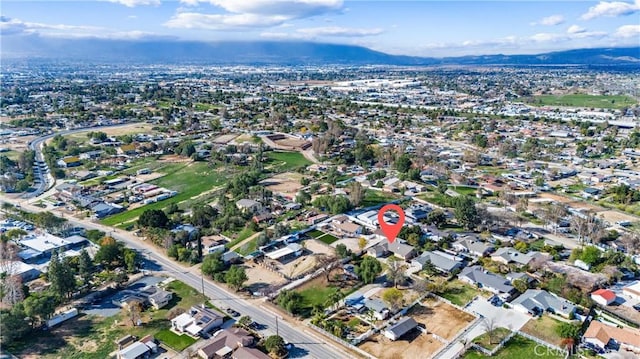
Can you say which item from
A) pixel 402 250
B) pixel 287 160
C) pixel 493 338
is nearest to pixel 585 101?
pixel 287 160

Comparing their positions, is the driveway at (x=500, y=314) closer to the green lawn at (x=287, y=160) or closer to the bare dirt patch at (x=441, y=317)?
the bare dirt patch at (x=441, y=317)

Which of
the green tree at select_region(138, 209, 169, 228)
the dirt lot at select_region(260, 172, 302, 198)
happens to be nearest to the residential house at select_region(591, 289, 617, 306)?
the dirt lot at select_region(260, 172, 302, 198)

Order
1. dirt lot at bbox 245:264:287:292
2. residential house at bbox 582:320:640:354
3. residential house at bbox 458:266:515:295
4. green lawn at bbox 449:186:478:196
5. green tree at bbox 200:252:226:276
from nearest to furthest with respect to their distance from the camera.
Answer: residential house at bbox 582:320:640:354 → residential house at bbox 458:266:515:295 → dirt lot at bbox 245:264:287:292 → green tree at bbox 200:252:226:276 → green lawn at bbox 449:186:478:196

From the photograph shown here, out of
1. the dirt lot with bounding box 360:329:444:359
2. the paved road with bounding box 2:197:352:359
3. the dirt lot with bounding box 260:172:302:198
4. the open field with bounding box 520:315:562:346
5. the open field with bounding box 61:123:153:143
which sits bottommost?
the paved road with bounding box 2:197:352:359

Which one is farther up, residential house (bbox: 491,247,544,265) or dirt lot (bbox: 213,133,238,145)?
dirt lot (bbox: 213,133,238,145)

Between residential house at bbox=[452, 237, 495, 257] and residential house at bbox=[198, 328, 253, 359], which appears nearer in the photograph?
residential house at bbox=[198, 328, 253, 359]

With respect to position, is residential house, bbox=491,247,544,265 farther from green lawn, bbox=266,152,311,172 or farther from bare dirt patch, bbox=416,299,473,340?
green lawn, bbox=266,152,311,172

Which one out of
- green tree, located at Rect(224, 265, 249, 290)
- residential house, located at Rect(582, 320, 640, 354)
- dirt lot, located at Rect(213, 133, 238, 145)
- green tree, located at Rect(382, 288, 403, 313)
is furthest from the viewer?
dirt lot, located at Rect(213, 133, 238, 145)

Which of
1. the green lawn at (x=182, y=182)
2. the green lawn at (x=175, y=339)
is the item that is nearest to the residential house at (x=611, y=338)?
the green lawn at (x=175, y=339)
